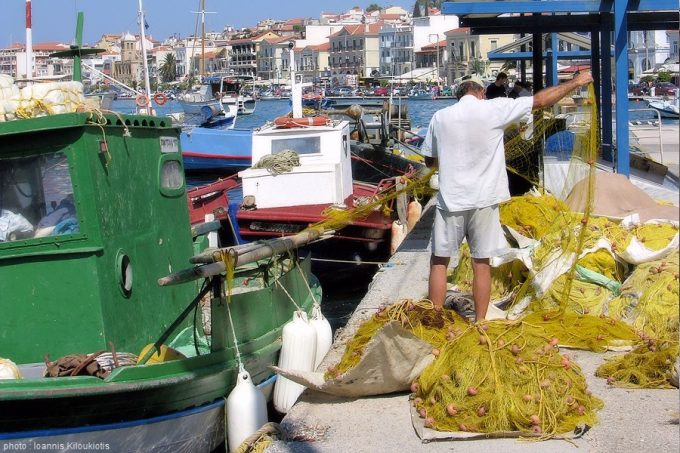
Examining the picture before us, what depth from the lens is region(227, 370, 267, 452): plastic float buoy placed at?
254 inches

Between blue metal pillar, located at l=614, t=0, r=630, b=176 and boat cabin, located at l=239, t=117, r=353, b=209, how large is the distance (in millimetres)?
4359

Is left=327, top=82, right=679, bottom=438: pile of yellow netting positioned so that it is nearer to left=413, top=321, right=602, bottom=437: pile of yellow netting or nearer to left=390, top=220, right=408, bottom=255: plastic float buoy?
left=413, top=321, right=602, bottom=437: pile of yellow netting

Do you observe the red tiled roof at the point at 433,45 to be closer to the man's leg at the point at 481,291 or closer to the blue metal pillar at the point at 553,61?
the blue metal pillar at the point at 553,61

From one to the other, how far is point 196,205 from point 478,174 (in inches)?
449

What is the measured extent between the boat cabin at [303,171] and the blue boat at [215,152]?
1969 cm

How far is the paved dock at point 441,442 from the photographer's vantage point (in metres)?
4.86

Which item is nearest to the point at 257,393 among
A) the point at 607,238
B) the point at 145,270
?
the point at 145,270

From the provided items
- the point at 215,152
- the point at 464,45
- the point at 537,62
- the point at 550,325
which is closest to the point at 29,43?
the point at 550,325

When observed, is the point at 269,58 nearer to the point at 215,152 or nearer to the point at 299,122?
the point at 215,152

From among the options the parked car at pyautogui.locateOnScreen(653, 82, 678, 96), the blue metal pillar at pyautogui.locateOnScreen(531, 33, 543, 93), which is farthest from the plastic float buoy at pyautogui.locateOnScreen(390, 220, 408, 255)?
the parked car at pyautogui.locateOnScreen(653, 82, 678, 96)

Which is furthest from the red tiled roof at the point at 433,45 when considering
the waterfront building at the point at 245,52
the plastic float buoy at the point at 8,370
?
the plastic float buoy at the point at 8,370

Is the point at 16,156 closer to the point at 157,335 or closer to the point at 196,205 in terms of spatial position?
the point at 157,335

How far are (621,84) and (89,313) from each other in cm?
734

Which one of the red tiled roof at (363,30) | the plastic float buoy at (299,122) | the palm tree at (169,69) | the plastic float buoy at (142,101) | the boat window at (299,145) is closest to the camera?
the boat window at (299,145)
